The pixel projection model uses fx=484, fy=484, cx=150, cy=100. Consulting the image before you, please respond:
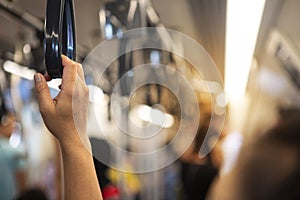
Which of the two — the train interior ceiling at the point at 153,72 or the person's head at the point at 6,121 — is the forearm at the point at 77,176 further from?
the person's head at the point at 6,121

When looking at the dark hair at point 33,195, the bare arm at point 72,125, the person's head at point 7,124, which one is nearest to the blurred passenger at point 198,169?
the dark hair at point 33,195

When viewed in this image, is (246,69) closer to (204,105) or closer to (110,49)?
(204,105)

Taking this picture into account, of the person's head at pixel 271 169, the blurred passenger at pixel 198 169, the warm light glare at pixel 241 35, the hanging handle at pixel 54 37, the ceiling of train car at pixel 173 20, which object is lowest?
the blurred passenger at pixel 198 169

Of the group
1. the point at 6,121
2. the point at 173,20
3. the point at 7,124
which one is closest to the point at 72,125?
the point at 7,124

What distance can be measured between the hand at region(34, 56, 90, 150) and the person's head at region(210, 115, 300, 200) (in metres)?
0.32

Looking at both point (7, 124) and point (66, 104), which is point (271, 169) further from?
point (7, 124)

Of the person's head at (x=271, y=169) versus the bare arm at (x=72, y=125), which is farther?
the bare arm at (x=72, y=125)

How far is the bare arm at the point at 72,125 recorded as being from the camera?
723mm

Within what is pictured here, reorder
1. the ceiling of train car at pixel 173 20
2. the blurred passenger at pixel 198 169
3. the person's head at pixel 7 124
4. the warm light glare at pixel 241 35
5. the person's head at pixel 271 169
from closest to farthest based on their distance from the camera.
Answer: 1. the person's head at pixel 271 169
2. the blurred passenger at pixel 198 169
3. the warm light glare at pixel 241 35
4. the person's head at pixel 7 124
5. the ceiling of train car at pixel 173 20

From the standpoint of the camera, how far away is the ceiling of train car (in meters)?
3.66

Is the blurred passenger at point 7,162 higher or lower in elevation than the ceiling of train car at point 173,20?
lower

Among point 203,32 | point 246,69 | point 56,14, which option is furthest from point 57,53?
point 203,32

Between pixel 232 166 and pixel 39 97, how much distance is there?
339mm

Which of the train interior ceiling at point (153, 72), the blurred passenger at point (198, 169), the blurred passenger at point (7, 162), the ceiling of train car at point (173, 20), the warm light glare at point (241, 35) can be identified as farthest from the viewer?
the ceiling of train car at point (173, 20)
